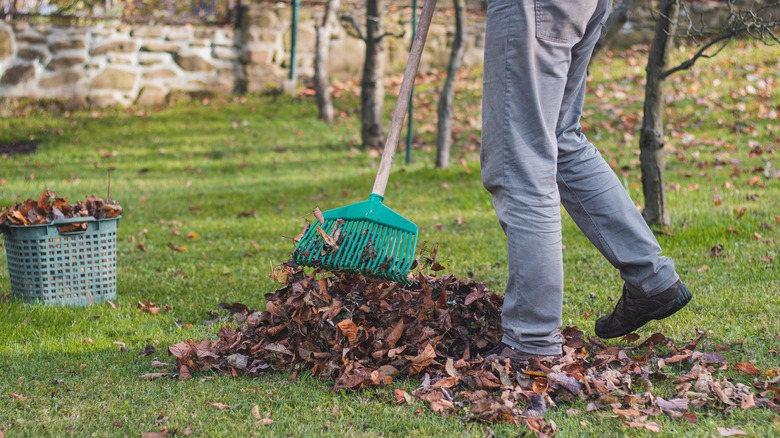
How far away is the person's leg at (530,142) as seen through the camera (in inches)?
108

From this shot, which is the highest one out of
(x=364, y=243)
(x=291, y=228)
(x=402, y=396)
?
(x=364, y=243)

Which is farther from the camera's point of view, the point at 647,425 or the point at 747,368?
the point at 747,368

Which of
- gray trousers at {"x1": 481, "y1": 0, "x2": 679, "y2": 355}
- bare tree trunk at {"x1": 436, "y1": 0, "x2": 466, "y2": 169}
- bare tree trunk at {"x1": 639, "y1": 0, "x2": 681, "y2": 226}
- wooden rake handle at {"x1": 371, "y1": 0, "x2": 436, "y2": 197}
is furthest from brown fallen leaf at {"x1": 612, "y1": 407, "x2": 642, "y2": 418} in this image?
bare tree trunk at {"x1": 436, "y1": 0, "x2": 466, "y2": 169}

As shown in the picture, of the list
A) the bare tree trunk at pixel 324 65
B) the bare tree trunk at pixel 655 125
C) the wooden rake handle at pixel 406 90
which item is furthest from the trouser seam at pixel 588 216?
the bare tree trunk at pixel 324 65

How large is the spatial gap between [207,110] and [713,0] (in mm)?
9000

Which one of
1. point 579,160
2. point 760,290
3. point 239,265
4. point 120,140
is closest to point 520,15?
point 579,160

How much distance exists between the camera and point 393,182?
8.10 meters

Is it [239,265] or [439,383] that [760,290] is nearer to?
[439,383]

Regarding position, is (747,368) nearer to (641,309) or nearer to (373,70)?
(641,309)

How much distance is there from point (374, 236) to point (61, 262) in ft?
6.65

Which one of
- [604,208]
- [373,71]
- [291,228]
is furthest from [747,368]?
[373,71]

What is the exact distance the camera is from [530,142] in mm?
2807

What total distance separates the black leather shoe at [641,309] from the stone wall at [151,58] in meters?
9.63

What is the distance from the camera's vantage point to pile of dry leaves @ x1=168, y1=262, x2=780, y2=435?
271 centimetres
